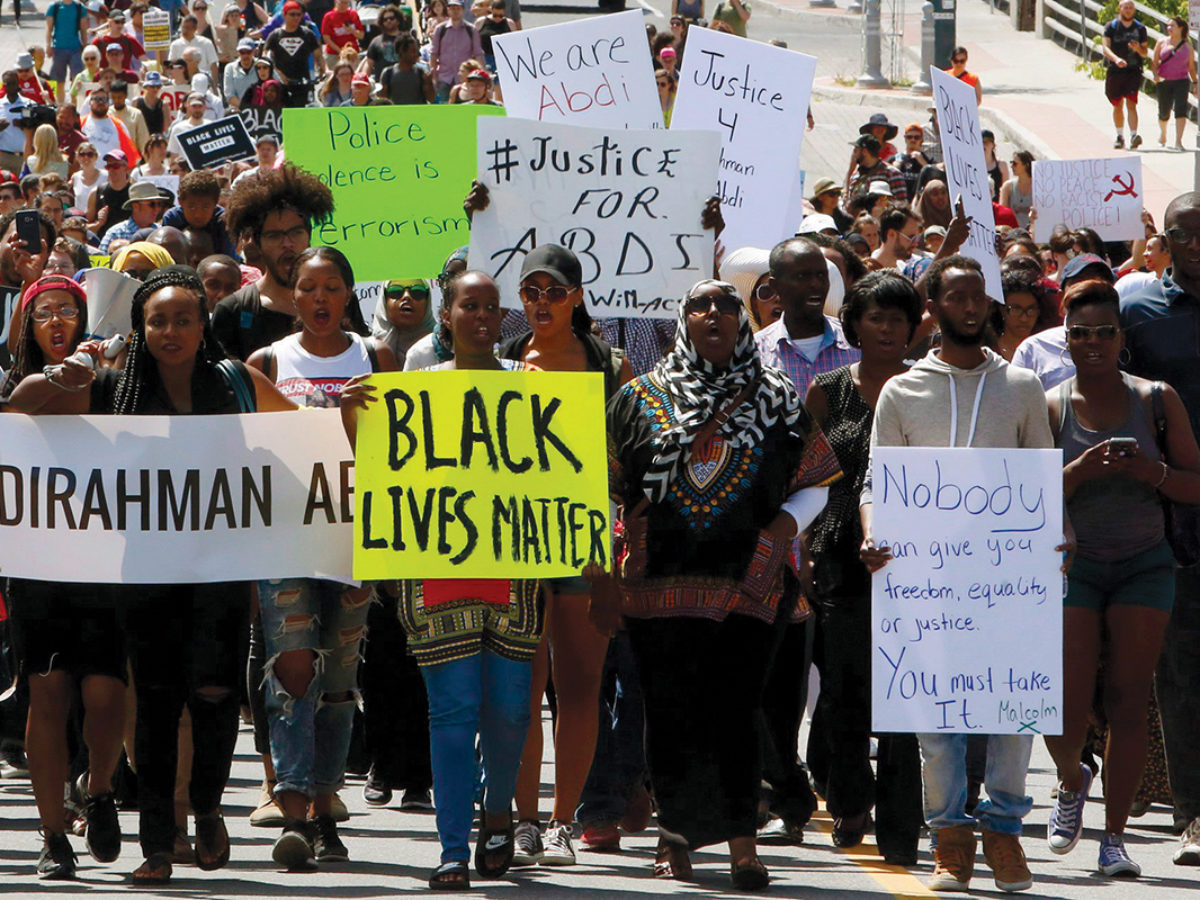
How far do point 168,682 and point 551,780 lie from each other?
2545 millimetres

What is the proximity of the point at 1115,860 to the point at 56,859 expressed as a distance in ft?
10.8

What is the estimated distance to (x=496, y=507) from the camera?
6.86 meters

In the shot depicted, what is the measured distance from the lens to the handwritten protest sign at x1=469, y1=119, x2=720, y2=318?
8.80m

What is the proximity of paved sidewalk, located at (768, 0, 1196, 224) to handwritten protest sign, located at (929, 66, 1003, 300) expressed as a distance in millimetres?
12671

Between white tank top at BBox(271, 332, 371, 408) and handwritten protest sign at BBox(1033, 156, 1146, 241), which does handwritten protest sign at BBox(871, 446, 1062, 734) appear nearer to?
white tank top at BBox(271, 332, 371, 408)

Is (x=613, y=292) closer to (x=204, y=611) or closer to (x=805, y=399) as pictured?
(x=805, y=399)

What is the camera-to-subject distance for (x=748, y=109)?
11.0m

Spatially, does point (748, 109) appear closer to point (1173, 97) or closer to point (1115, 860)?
point (1115, 860)

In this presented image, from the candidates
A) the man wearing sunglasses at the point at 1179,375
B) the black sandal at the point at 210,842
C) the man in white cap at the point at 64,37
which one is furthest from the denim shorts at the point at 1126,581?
the man in white cap at the point at 64,37

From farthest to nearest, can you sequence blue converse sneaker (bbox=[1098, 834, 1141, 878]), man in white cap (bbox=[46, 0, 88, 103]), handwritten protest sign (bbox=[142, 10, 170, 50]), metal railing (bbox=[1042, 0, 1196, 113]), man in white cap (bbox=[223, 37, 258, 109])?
man in white cap (bbox=[46, 0, 88, 103]) < metal railing (bbox=[1042, 0, 1196, 113]) < handwritten protest sign (bbox=[142, 10, 170, 50]) < man in white cap (bbox=[223, 37, 258, 109]) < blue converse sneaker (bbox=[1098, 834, 1141, 878])

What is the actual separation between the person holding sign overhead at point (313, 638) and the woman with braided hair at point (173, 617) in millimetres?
144

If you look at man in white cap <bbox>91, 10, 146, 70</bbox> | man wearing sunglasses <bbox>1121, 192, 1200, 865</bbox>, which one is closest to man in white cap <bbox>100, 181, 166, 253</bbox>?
man wearing sunglasses <bbox>1121, 192, 1200, 865</bbox>

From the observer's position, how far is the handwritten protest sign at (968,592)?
6895 mm

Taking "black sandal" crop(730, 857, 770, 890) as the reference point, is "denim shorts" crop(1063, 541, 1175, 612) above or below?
above
